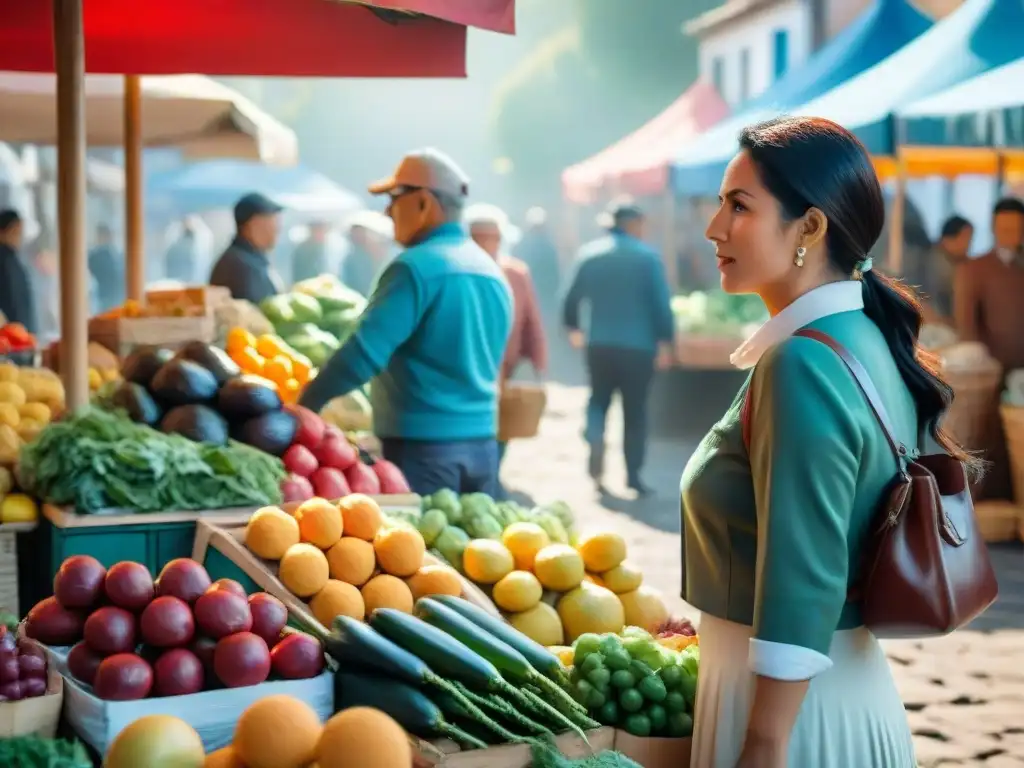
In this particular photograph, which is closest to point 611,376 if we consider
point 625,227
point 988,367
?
point 625,227

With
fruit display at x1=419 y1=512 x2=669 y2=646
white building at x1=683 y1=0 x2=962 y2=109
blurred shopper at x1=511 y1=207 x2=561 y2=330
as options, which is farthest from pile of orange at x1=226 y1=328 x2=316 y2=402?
white building at x1=683 y1=0 x2=962 y2=109

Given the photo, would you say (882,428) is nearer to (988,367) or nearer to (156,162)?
(988,367)

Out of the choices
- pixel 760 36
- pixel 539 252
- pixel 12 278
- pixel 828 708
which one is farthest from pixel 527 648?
pixel 760 36

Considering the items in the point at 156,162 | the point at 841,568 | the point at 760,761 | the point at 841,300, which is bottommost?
the point at 760,761

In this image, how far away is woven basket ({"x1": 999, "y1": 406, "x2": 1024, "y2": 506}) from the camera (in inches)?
377

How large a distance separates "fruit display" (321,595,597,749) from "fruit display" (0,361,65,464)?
2.37m

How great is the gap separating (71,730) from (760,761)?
1.57 m

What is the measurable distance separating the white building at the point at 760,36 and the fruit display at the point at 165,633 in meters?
20.9

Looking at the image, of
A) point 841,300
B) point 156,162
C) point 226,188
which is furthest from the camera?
point 156,162

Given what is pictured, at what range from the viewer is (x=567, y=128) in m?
49.1

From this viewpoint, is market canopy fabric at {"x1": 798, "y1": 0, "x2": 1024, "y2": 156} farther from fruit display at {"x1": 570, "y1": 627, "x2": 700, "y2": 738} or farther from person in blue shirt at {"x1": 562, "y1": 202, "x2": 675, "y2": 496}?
fruit display at {"x1": 570, "y1": 627, "x2": 700, "y2": 738}

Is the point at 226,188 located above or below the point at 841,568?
above

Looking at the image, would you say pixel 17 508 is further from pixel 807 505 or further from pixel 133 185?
pixel 133 185

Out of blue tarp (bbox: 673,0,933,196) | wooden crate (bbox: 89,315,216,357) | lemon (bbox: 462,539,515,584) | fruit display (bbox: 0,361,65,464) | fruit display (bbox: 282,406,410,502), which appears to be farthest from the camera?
blue tarp (bbox: 673,0,933,196)
